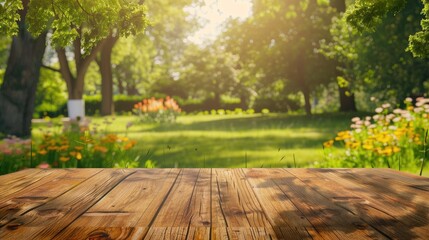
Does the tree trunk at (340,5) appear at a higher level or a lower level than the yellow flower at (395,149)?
higher

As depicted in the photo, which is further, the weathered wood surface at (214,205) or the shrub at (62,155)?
the shrub at (62,155)

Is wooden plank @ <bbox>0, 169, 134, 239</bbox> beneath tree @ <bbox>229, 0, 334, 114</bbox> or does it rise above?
beneath

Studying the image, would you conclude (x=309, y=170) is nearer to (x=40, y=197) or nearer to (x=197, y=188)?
(x=197, y=188)

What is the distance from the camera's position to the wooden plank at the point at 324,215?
2.18 m

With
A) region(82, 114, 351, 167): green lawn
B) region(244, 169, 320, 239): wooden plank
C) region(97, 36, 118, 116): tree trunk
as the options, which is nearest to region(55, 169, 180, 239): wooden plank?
region(244, 169, 320, 239): wooden plank

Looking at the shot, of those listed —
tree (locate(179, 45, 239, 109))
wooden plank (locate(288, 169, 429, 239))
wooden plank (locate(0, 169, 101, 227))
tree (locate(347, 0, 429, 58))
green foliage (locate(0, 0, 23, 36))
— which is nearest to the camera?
wooden plank (locate(288, 169, 429, 239))

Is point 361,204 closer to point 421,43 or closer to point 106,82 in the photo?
point 421,43

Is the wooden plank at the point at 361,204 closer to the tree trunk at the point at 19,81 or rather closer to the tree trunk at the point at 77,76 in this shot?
the tree trunk at the point at 77,76

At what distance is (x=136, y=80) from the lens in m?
54.6

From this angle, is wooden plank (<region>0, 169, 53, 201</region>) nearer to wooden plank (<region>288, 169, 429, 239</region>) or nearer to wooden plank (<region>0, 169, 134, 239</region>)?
wooden plank (<region>0, 169, 134, 239</region>)

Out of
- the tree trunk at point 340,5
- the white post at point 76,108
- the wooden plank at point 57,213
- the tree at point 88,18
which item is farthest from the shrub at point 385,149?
the tree trunk at point 340,5

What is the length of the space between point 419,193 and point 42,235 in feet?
7.27

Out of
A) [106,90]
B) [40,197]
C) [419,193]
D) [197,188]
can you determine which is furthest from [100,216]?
[106,90]

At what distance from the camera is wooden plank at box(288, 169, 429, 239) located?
2223mm
